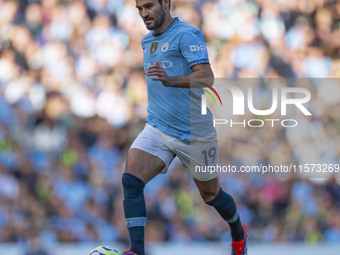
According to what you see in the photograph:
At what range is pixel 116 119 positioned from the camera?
37.8 feet

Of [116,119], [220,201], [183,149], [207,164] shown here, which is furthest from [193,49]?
[116,119]

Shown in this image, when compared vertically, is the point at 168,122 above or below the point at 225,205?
above

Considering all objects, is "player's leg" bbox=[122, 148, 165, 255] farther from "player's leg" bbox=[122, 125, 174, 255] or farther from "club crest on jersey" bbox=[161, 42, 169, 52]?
"club crest on jersey" bbox=[161, 42, 169, 52]

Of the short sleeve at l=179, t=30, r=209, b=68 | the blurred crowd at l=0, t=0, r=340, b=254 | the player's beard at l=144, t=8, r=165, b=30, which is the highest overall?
the player's beard at l=144, t=8, r=165, b=30

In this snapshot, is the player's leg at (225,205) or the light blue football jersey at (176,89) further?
the player's leg at (225,205)

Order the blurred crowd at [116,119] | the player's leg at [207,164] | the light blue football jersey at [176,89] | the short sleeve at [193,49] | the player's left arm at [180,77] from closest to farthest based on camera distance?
the player's left arm at [180,77]
the short sleeve at [193,49]
the light blue football jersey at [176,89]
the player's leg at [207,164]
the blurred crowd at [116,119]

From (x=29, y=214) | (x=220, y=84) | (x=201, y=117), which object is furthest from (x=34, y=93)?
(x=201, y=117)

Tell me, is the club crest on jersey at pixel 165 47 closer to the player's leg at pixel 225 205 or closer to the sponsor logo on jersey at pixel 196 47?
the sponsor logo on jersey at pixel 196 47

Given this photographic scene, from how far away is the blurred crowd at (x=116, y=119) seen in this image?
10.6m

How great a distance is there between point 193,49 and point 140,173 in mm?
1179

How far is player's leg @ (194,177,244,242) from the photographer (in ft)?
19.6

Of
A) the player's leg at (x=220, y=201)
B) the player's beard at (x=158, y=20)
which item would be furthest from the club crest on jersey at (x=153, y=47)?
the player's leg at (x=220, y=201)

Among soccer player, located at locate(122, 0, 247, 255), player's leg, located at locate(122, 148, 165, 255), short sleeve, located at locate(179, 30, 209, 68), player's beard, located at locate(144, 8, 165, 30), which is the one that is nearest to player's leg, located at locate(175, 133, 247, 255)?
soccer player, located at locate(122, 0, 247, 255)

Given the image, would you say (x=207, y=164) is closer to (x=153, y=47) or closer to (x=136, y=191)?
(x=136, y=191)
